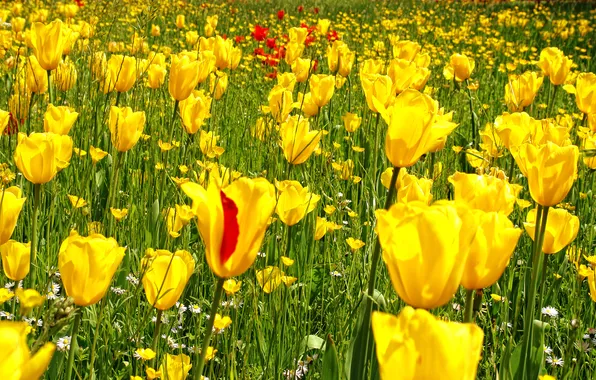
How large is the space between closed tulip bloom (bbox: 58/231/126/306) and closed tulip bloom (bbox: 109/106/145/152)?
107 centimetres

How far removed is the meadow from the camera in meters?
0.92

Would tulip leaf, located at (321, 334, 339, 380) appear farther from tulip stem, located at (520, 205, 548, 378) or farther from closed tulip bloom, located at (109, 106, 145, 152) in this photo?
closed tulip bloom, located at (109, 106, 145, 152)

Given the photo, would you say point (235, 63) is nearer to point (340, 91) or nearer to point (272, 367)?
point (340, 91)

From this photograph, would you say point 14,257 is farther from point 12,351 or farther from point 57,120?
point 12,351

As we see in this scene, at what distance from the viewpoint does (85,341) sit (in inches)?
77.6

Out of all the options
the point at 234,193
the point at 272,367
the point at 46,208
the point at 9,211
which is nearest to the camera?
the point at 234,193

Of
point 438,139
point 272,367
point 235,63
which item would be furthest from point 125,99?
point 438,139

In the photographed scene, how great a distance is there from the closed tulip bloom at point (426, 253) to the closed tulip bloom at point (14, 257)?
880 mm

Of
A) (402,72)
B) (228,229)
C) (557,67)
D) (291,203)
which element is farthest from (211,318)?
(557,67)

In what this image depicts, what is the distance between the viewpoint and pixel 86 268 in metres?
1.17

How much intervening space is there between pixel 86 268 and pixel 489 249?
25.6 inches

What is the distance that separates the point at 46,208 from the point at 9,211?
1.24 meters

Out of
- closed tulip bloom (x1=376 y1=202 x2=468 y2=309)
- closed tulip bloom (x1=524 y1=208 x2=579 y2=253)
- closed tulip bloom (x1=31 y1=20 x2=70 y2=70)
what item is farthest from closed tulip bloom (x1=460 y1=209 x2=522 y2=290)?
closed tulip bloom (x1=31 y1=20 x2=70 y2=70)

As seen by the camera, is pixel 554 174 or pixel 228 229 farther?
pixel 554 174
